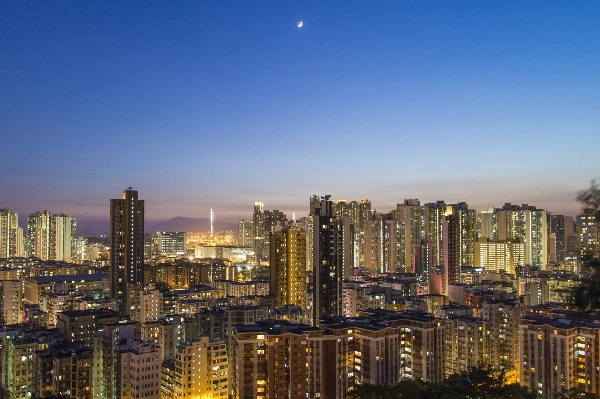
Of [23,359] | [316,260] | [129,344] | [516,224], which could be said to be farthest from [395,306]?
[516,224]

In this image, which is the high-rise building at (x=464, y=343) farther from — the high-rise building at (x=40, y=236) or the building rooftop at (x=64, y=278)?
the high-rise building at (x=40, y=236)

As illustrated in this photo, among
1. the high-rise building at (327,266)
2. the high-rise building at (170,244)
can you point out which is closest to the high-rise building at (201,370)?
the high-rise building at (327,266)

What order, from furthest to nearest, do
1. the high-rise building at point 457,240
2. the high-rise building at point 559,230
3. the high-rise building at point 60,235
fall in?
the high-rise building at point 559,230, the high-rise building at point 60,235, the high-rise building at point 457,240

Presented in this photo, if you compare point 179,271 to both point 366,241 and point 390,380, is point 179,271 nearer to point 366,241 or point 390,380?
point 366,241

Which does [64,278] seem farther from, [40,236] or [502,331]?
[502,331]

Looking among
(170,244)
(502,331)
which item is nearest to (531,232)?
(502,331)

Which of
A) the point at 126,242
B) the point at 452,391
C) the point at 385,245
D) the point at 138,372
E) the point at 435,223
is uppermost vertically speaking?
the point at 435,223

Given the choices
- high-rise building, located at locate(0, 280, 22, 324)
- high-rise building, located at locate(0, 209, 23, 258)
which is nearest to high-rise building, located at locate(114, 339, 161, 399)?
high-rise building, located at locate(0, 280, 22, 324)
